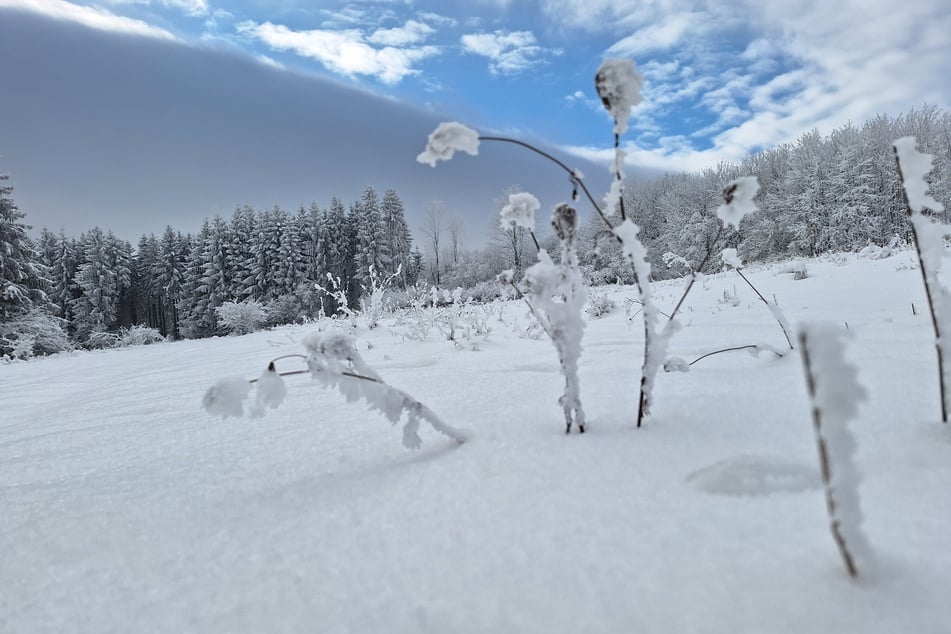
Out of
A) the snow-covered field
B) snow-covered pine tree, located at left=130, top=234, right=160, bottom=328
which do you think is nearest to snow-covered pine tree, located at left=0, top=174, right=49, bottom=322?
the snow-covered field

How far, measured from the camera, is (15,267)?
58.0ft

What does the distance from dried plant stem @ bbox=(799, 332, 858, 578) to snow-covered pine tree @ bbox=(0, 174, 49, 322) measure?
2237 cm

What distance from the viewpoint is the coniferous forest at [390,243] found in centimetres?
2642

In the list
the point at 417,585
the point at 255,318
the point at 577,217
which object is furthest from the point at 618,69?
the point at 255,318

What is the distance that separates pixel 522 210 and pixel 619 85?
40cm

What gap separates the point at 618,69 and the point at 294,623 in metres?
1.04

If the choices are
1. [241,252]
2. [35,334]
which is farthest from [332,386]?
[241,252]

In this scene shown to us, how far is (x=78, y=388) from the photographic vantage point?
338 centimetres

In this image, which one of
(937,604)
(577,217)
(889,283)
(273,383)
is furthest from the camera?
(889,283)

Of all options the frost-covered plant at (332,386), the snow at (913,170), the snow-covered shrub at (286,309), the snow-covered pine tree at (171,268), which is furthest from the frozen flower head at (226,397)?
the snow-covered pine tree at (171,268)

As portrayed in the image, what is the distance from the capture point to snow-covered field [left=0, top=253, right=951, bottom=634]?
52 cm

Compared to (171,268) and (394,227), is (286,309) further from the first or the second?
(171,268)

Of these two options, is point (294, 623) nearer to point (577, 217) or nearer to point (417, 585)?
point (417, 585)

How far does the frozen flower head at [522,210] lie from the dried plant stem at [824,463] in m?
0.83
